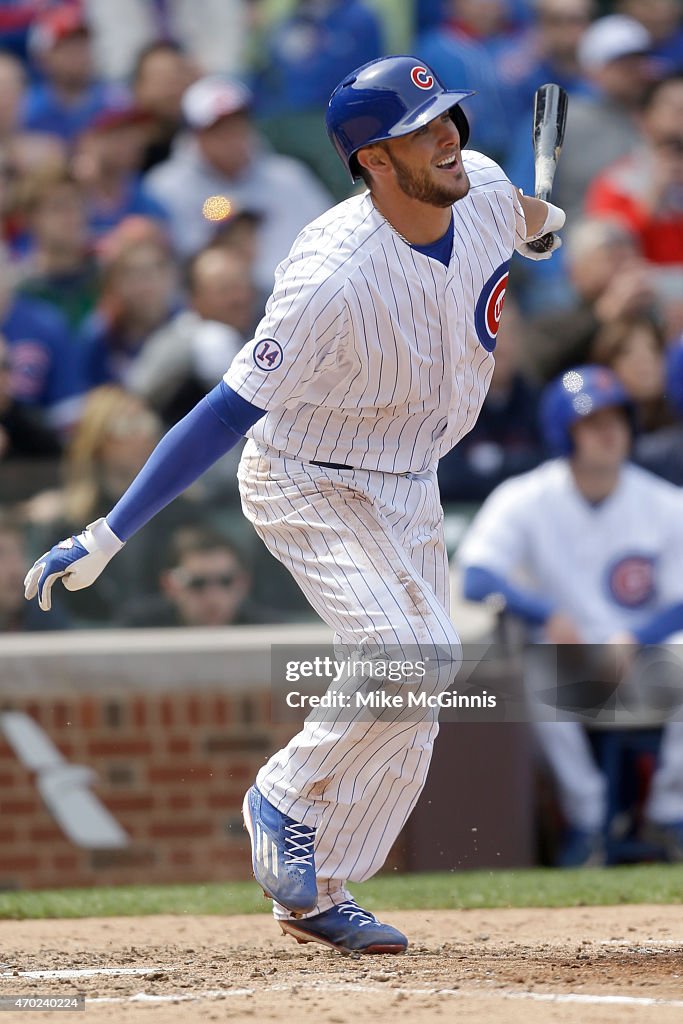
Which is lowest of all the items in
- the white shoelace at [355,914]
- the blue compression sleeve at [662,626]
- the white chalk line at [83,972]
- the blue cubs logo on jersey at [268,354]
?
the white chalk line at [83,972]

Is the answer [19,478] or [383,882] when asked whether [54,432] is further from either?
[383,882]

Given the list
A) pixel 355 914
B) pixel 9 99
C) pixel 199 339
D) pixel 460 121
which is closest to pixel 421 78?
pixel 460 121

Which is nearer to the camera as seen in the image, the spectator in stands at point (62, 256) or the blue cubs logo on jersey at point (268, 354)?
the blue cubs logo on jersey at point (268, 354)

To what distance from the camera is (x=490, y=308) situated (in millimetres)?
3977

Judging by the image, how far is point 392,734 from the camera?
3.84 meters

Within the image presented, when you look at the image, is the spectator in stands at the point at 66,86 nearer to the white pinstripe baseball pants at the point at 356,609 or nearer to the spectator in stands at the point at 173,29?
the spectator in stands at the point at 173,29

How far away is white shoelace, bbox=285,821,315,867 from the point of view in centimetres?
392

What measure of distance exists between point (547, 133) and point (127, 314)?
140 inches

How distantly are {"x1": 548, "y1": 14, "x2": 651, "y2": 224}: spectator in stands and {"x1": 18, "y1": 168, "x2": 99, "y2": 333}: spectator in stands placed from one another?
248 centimetres

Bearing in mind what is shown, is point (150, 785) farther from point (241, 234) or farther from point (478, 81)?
point (478, 81)

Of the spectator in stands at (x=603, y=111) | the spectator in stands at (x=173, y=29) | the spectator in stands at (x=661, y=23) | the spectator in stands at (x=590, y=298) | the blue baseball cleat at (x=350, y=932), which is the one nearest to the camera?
the blue baseball cleat at (x=350, y=932)

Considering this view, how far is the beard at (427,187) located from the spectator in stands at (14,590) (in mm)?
3220

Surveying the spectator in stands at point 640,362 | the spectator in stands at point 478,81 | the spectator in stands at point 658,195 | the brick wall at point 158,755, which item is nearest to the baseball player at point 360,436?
the brick wall at point 158,755

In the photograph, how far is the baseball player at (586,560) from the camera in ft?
20.7
